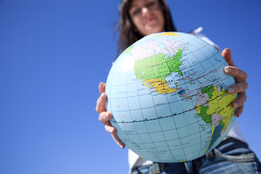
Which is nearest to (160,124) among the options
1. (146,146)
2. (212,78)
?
(146,146)

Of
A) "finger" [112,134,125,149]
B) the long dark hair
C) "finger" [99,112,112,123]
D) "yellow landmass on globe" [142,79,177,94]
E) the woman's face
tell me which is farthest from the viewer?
the long dark hair

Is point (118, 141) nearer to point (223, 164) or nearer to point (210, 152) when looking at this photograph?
point (210, 152)

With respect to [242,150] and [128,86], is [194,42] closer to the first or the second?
[128,86]

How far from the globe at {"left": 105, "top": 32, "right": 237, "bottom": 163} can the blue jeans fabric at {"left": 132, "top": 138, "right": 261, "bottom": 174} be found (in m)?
0.57

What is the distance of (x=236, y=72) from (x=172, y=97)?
0.73 meters

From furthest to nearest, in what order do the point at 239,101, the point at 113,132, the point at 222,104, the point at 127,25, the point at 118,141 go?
the point at 127,25, the point at 118,141, the point at 113,132, the point at 239,101, the point at 222,104

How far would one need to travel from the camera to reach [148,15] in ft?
9.45

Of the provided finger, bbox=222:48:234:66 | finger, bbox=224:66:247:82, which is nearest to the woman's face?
finger, bbox=222:48:234:66

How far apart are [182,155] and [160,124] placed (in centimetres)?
47

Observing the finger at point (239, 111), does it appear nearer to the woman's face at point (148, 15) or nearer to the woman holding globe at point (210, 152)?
the woman holding globe at point (210, 152)

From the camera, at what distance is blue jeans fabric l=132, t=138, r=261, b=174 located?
→ 187 centimetres

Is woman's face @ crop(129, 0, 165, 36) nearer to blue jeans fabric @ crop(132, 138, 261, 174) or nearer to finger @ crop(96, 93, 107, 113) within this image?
finger @ crop(96, 93, 107, 113)

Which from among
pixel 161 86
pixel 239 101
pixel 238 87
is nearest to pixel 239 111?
pixel 239 101

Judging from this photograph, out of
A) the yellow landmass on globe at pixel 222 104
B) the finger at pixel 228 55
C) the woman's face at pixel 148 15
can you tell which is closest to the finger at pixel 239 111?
the yellow landmass on globe at pixel 222 104
